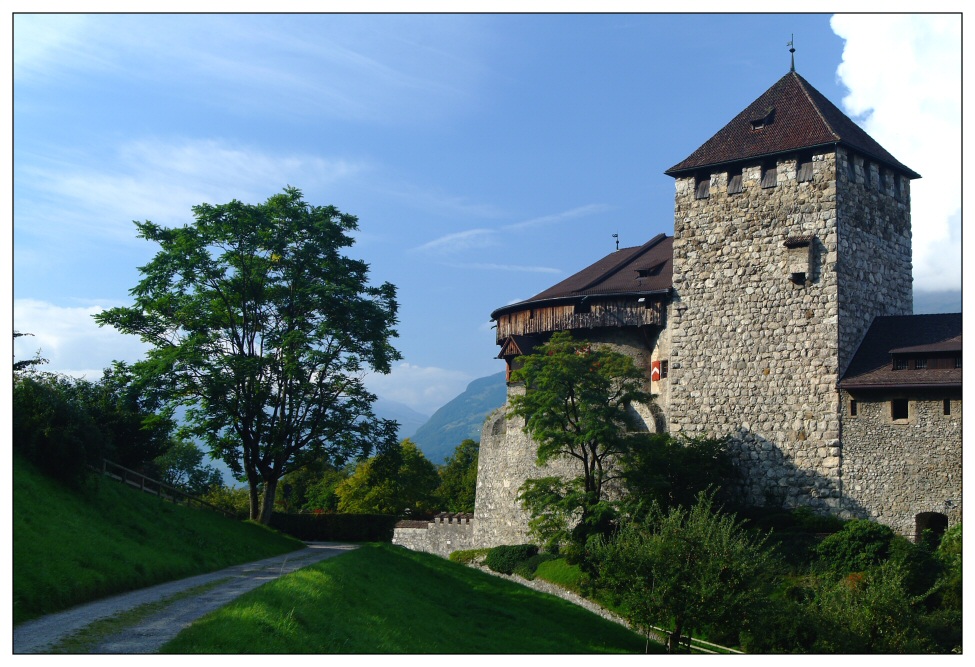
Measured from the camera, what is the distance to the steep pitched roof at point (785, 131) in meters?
33.6

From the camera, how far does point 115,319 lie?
34.2 meters

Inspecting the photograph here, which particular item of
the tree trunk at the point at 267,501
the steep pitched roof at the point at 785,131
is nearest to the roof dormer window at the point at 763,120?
the steep pitched roof at the point at 785,131

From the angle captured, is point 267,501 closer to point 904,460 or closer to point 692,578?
point 692,578

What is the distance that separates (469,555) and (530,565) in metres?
4.90

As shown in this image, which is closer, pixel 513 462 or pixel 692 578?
pixel 692 578

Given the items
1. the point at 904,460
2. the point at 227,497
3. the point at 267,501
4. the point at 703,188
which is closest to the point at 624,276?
the point at 703,188

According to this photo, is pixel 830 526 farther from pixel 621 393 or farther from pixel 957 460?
pixel 621 393

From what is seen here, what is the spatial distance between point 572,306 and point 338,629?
2251 cm

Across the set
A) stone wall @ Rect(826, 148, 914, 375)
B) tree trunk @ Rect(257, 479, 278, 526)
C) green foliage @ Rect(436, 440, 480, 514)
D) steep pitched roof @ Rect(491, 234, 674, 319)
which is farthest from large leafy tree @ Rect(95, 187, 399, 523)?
green foliage @ Rect(436, 440, 480, 514)

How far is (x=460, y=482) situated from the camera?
68.5 m

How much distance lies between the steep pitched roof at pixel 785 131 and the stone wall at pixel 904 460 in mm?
8611

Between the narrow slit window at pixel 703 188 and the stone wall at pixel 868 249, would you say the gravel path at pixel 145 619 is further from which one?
the narrow slit window at pixel 703 188

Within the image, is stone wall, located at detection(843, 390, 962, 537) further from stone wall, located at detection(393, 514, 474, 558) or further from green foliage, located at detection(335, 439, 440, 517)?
green foliage, located at detection(335, 439, 440, 517)
